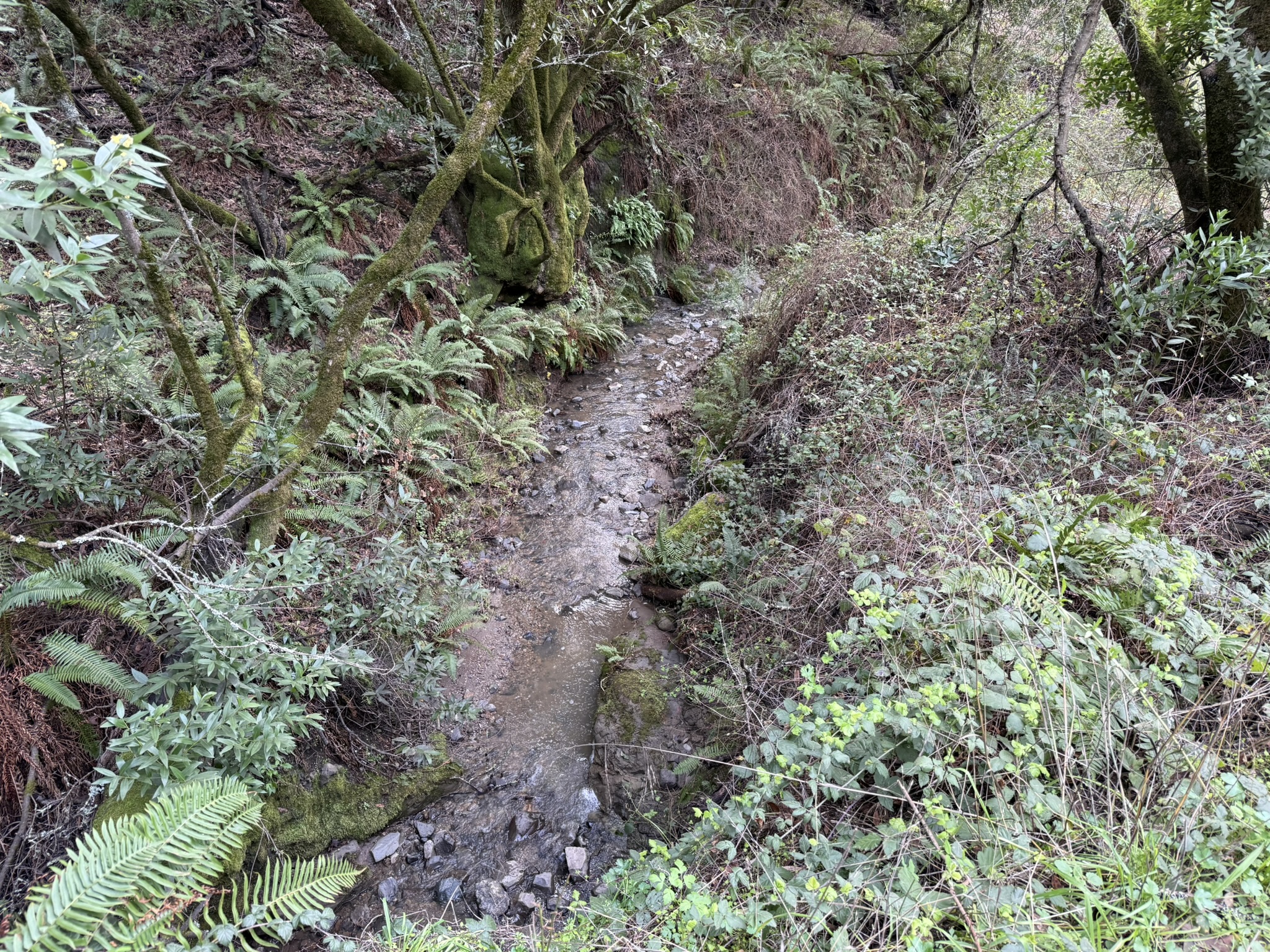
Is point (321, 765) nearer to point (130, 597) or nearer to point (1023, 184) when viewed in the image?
point (130, 597)

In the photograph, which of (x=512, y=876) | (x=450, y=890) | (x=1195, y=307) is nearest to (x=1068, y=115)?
(x=1195, y=307)

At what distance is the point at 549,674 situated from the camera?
202 inches

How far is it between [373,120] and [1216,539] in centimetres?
888

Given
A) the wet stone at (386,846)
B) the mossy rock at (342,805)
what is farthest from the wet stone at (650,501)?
the wet stone at (386,846)

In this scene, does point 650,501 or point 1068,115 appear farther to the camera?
point 650,501

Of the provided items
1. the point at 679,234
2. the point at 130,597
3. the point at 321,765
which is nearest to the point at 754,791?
the point at 321,765

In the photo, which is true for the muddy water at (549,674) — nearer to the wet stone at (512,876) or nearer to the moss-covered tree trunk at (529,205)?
the wet stone at (512,876)

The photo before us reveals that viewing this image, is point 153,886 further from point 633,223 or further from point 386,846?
point 633,223

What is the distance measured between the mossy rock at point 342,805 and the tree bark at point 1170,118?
6912mm

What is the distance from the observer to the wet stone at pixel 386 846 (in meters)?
3.88

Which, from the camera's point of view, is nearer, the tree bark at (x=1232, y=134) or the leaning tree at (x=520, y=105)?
the tree bark at (x=1232, y=134)

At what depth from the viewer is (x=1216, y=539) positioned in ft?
11.4

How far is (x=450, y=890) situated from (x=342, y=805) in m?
0.85

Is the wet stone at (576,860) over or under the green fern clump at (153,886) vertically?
under
